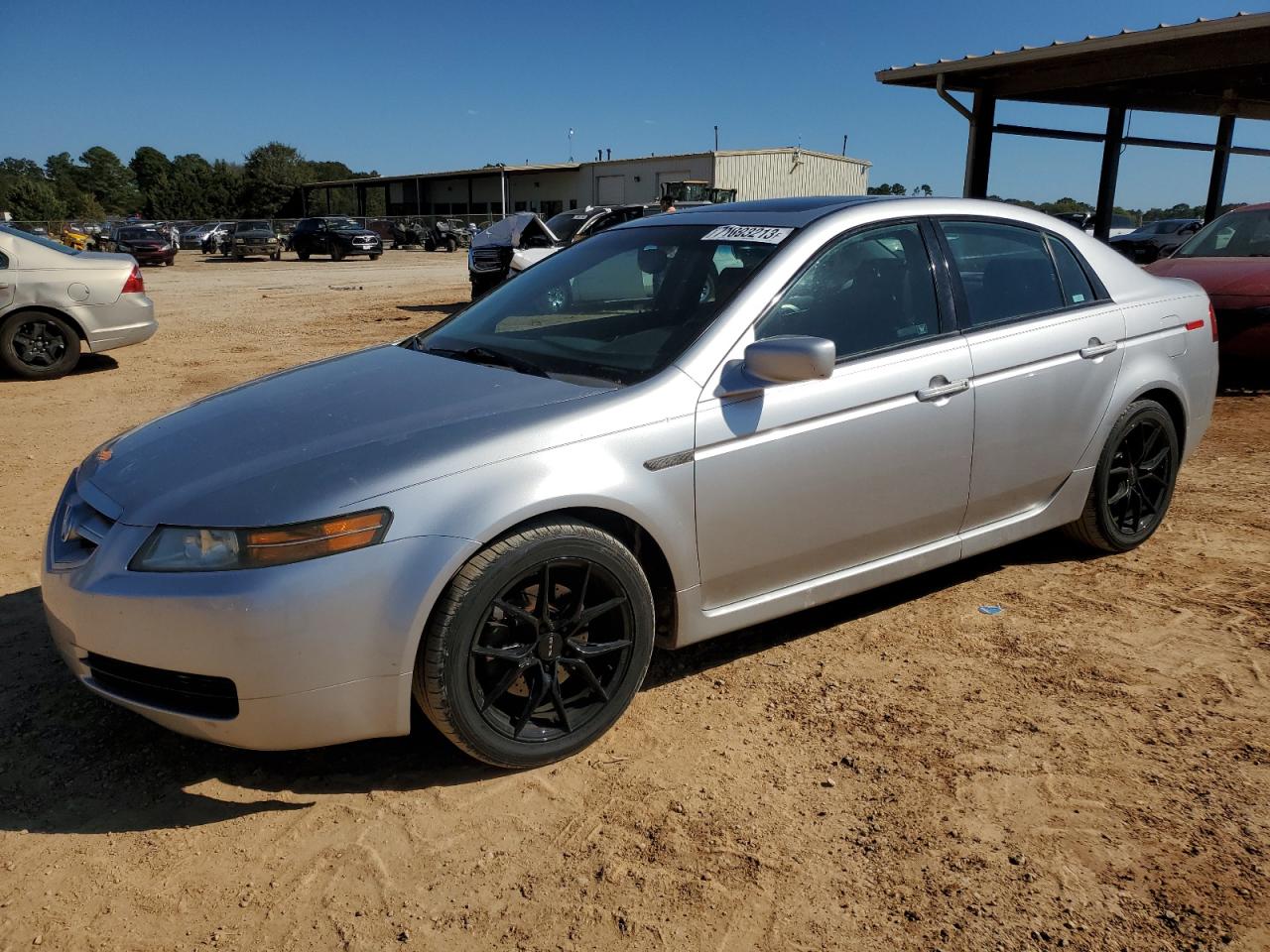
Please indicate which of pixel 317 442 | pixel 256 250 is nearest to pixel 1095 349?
pixel 317 442

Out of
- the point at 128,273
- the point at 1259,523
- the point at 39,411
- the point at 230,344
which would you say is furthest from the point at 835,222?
the point at 230,344

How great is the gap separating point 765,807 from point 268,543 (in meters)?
1.48

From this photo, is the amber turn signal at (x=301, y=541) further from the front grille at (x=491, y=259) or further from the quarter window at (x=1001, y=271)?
the front grille at (x=491, y=259)

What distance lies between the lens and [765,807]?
2.68 meters

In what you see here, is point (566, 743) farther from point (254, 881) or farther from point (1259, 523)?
point (1259, 523)

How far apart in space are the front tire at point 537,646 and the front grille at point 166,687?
48cm

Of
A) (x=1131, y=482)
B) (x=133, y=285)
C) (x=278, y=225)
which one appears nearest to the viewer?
(x=1131, y=482)

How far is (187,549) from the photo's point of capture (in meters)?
2.48

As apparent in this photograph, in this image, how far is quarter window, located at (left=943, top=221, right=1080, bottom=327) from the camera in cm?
376

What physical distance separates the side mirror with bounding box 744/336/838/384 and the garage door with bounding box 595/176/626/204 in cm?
4882

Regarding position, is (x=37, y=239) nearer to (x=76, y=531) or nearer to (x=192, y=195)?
(x=76, y=531)

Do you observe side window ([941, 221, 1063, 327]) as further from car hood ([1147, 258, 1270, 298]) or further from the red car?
the red car

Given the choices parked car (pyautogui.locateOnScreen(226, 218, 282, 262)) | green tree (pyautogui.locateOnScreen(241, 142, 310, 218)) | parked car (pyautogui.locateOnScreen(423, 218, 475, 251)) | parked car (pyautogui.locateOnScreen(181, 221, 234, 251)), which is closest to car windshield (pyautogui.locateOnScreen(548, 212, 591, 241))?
parked car (pyautogui.locateOnScreen(226, 218, 282, 262))

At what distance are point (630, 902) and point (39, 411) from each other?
7532mm
